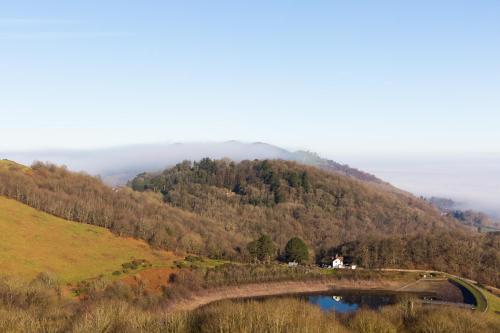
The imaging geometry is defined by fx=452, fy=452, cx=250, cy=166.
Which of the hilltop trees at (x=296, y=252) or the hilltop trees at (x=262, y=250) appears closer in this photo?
the hilltop trees at (x=262, y=250)

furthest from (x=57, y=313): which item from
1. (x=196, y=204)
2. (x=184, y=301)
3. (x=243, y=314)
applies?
(x=196, y=204)

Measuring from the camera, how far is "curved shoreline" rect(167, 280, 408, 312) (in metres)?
89.9

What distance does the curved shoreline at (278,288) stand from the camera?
89938mm

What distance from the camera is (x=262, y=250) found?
118m

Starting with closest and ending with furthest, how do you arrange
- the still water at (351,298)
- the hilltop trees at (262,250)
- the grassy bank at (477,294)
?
the grassy bank at (477,294), the still water at (351,298), the hilltop trees at (262,250)

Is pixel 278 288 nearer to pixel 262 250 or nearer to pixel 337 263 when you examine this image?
pixel 262 250

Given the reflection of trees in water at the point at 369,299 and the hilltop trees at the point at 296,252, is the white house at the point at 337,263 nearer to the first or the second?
the hilltop trees at the point at 296,252

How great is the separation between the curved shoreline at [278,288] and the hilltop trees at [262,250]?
16653 mm

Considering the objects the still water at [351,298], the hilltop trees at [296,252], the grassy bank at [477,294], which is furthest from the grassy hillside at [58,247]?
the grassy bank at [477,294]

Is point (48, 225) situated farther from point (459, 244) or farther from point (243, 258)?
point (459, 244)

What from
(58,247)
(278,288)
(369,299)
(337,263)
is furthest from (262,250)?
(58,247)

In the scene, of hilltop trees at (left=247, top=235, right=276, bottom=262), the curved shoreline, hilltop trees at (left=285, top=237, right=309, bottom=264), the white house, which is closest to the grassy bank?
the curved shoreline

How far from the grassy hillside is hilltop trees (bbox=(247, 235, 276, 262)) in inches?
850

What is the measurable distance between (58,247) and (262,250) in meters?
49.6
